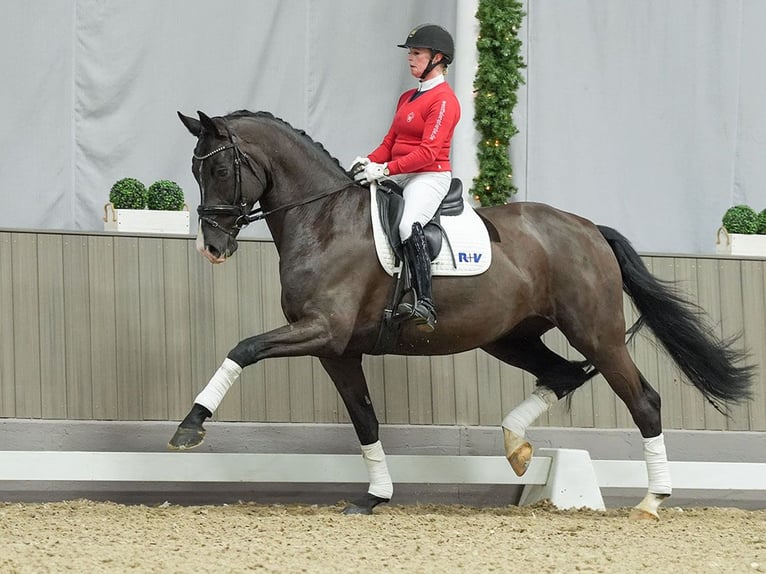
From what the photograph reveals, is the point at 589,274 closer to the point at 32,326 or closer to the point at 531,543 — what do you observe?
the point at 531,543

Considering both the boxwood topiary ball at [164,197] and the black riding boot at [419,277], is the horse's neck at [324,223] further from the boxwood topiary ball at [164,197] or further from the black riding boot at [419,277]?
the boxwood topiary ball at [164,197]

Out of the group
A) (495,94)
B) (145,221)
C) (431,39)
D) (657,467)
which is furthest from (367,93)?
(657,467)

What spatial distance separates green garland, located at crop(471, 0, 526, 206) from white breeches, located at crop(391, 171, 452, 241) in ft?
5.35

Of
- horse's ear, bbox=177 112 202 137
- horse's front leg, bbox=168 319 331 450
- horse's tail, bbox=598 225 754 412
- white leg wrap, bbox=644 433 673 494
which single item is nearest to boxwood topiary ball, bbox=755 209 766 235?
horse's tail, bbox=598 225 754 412

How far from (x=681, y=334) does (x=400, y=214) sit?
161cm

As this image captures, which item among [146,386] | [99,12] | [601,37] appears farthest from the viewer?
[601,37]

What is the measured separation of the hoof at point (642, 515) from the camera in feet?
16.6

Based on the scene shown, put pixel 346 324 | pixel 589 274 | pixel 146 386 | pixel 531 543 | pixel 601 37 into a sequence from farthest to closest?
pixel 601 37 → pixel 146 386 → pixel 589 274 → pixel 346 324 → pixel 531 543

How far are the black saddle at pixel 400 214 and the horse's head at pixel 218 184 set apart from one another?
2.08 ft

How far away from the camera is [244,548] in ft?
12.7

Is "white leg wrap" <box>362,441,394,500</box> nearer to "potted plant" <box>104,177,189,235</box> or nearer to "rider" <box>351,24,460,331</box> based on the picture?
"rider" <box>351,24,460,331</box>

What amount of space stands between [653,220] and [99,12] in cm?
374

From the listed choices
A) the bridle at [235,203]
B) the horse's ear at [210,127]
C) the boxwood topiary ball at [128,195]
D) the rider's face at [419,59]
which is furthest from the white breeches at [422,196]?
the boxwood topiary ball at [128,195]

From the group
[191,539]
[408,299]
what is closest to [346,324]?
[408,299]
